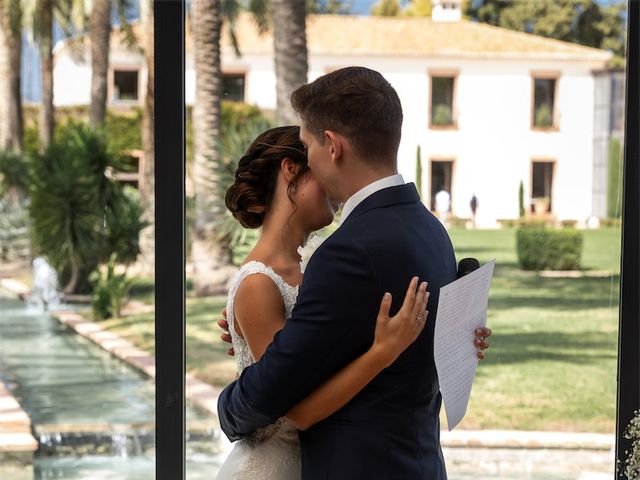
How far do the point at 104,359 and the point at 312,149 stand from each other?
2111mm

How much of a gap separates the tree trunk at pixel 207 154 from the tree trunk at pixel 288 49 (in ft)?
0.63

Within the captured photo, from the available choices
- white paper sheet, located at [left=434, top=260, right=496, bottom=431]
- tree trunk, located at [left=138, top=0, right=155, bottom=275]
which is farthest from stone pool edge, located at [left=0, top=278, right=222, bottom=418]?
white paper sheet, located at [left=434, top=260, right=496, bottom=431]

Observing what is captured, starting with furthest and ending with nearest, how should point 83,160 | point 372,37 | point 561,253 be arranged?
point 561,253, point 83,160, point 372,37

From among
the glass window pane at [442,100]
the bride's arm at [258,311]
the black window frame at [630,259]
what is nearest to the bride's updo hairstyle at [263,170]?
the bride's arm at [258,311]

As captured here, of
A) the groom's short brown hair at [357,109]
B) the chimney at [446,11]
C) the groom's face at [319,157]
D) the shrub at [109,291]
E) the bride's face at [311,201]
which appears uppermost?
the chimney at [446,11]

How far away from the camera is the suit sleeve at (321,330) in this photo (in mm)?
1121

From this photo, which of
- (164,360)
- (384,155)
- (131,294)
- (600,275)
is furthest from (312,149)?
(600,275)

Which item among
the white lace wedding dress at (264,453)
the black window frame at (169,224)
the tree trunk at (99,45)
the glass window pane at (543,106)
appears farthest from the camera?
the glass window pane at (543,106)

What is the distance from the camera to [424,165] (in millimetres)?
2936

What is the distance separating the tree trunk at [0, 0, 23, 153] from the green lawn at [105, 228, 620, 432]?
64 centimetres

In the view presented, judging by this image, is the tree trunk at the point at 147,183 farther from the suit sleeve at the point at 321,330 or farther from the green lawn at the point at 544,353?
the suit sleeve at the point at 321,330

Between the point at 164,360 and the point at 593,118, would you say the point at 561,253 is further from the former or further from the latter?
the point at 164,360

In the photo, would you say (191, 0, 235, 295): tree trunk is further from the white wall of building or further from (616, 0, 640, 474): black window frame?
(616, 0, 640, 474): black window frame

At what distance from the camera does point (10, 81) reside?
3.03m
